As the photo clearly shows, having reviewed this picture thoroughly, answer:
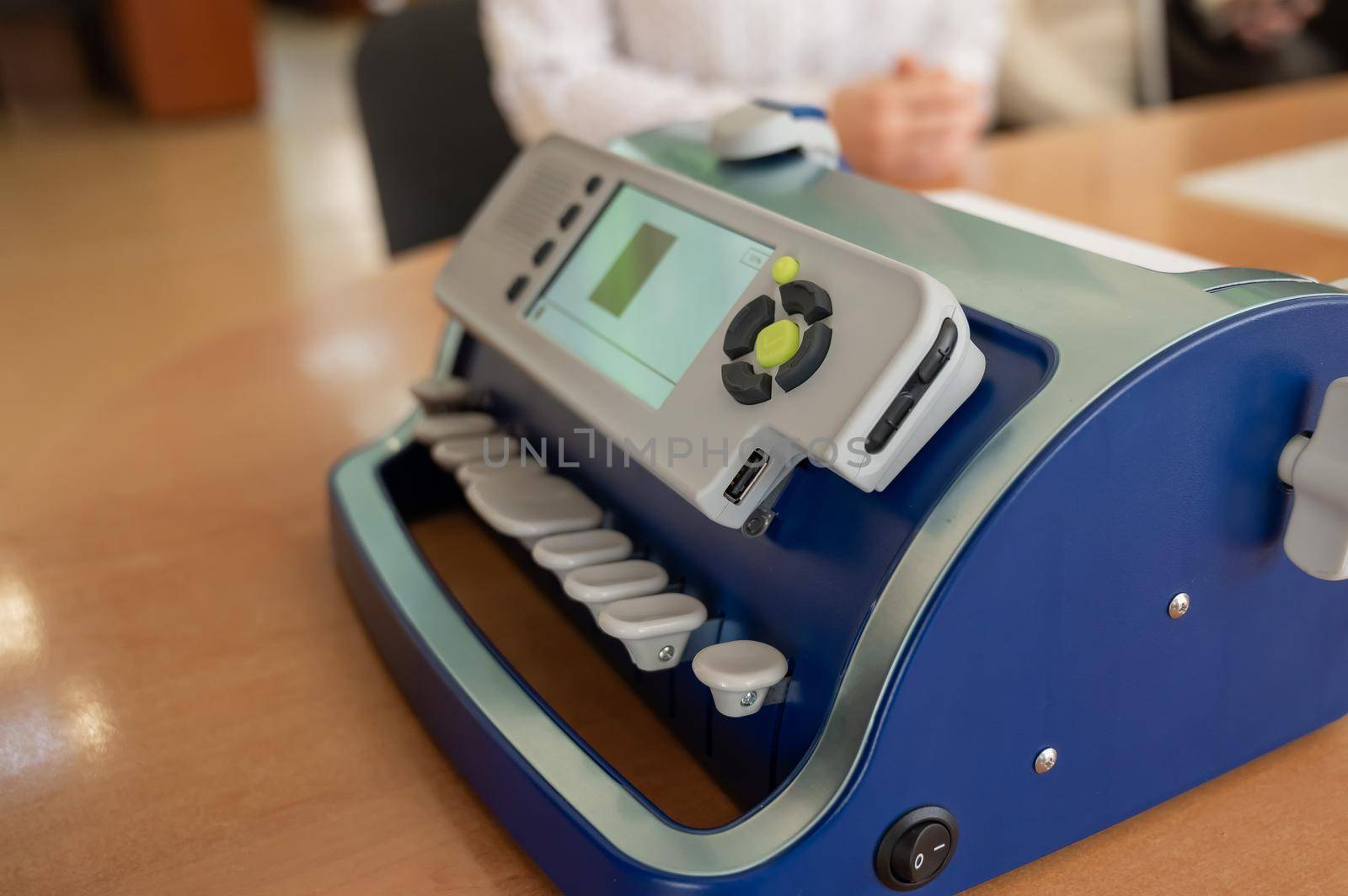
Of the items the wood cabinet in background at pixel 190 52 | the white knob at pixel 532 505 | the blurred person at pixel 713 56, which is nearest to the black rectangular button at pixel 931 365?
the white knob at pixel 532 505

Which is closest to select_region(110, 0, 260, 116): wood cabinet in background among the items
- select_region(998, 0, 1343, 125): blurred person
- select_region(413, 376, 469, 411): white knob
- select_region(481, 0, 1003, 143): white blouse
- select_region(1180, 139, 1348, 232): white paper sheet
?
select_region(998, 0, 1343, 125): blurred person

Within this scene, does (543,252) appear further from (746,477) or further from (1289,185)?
(1289,185)

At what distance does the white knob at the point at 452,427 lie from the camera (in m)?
0.66

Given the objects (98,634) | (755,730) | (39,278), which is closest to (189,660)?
(98,634)

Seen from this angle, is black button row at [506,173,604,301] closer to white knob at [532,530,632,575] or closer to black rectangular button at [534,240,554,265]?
black rectangular button at [534,240,554,265]

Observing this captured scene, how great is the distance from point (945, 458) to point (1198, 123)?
1.20 m

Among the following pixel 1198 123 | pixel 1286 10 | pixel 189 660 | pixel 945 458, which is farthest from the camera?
pixel 1286 10

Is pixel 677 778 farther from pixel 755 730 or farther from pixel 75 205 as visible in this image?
pixel 75 205

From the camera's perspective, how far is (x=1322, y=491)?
17.0 inches

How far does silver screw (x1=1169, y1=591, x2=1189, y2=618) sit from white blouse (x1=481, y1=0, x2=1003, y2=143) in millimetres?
892

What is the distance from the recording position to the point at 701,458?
438 millimetres

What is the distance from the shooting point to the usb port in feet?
1.42

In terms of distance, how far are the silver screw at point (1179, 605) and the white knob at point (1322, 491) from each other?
5cm

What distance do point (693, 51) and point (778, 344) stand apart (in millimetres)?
1091
